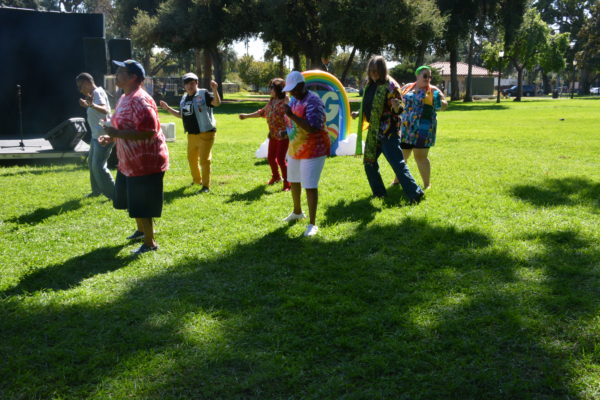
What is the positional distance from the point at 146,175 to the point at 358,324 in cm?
261

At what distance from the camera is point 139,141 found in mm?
5145

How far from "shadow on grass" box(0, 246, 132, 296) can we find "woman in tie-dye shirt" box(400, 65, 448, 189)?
4.20 meters

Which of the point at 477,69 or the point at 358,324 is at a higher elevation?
the point at 477,69

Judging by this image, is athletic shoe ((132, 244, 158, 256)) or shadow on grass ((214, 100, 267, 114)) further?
shadow on grass ((214, 100, 267, 114))

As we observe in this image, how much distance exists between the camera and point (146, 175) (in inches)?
207

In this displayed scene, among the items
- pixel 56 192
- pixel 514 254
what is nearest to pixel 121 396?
pixel 514 254

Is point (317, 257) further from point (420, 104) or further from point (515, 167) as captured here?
point (515, 167)

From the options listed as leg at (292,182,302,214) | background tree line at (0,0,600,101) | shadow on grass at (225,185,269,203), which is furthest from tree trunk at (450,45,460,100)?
leg at (292,182,302,214)

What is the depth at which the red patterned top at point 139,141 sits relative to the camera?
505 centimetres

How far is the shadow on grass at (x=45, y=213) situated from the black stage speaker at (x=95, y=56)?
4358 millimetres

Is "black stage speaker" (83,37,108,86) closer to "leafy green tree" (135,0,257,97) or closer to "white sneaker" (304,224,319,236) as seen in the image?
"white sneaker" (304,224,319,236)

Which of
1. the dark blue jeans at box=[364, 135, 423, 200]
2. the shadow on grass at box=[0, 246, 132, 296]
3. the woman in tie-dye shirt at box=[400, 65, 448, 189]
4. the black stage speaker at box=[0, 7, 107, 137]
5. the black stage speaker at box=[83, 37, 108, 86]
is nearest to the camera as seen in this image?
the shadow on grass at box=[0, 246, 132, 296]

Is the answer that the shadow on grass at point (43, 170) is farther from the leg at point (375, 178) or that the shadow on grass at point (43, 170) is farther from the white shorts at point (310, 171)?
the white shorts at point (310, 171)

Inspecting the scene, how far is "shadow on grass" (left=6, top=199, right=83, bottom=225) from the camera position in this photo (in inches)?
274
